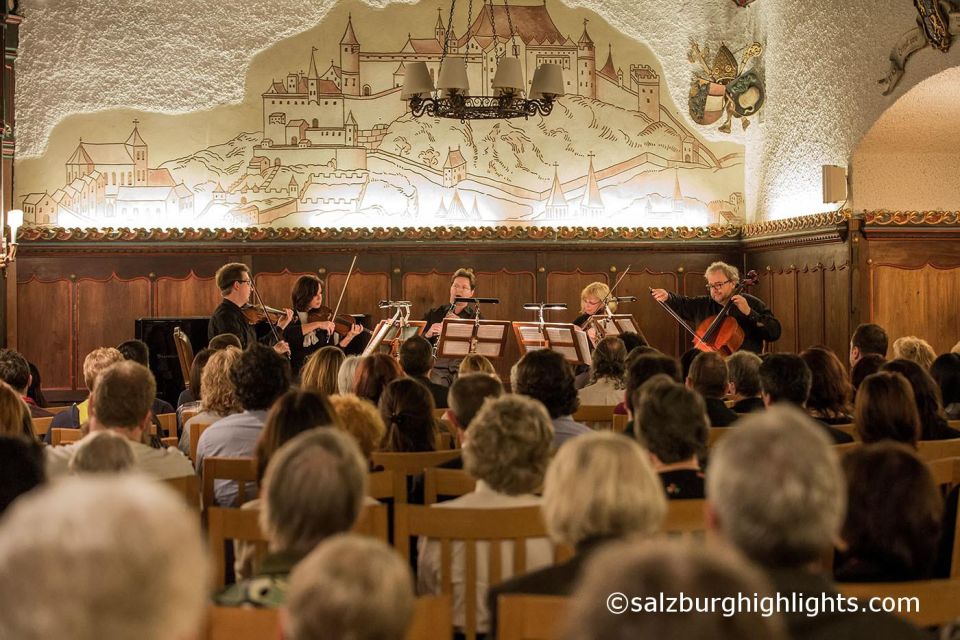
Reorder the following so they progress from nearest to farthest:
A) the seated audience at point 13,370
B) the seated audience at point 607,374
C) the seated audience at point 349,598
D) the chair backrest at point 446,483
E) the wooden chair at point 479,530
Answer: the seated audience at point 349,598 → the wooden chair at point 479,530 → the chair backrest at point 446,483 → the seated audience at point 13,370 → the seated audience at point 607,374

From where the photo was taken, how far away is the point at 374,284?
12.1 metres

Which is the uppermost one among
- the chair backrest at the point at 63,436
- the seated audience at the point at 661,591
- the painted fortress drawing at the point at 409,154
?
the painted fortress drawing at the point at 409,154

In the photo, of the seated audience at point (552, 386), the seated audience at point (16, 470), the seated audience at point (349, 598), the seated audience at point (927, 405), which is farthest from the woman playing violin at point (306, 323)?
the seated audience at point (349, 598)

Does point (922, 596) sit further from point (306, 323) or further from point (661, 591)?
point (306, 323)

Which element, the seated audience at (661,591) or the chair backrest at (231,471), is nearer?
the seated audience at (661,591)

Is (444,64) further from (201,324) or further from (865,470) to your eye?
(865,470)

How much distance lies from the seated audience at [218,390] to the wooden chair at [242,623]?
124 inches

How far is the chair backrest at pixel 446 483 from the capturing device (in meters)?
3.68

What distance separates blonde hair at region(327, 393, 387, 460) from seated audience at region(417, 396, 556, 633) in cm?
82

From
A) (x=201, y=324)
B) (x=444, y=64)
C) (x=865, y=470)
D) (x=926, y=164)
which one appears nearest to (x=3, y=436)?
(x=865, y=470)

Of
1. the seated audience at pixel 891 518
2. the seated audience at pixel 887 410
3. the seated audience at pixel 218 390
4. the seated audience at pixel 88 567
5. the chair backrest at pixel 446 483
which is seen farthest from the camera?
the seated audience at pixel 218 390

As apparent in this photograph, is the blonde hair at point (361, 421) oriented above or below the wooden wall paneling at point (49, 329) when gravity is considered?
below

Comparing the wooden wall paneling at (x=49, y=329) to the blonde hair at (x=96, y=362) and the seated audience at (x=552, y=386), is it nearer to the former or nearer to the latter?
the blonde hair at (x=96, y=362)

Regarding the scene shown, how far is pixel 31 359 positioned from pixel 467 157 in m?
5.23
